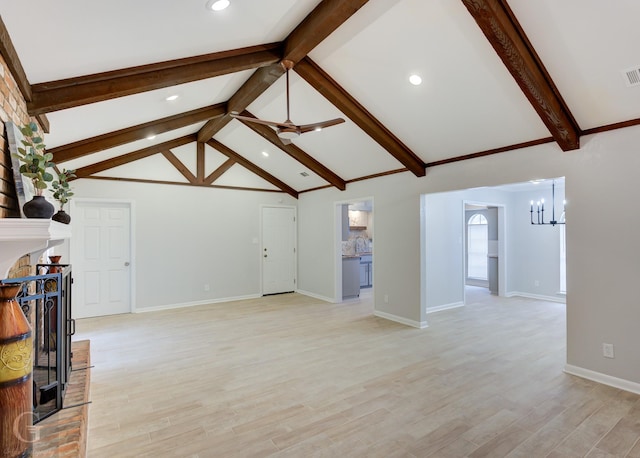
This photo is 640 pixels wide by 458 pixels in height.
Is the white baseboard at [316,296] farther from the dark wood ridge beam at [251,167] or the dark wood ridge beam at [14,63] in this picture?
the dark wood ridge beam at [14,63]

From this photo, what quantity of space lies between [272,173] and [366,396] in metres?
5.50

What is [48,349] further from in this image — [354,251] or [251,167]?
[354,251]

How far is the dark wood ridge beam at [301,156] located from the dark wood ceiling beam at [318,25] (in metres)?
2.11

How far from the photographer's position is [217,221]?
7.02 m

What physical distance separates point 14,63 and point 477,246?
9.43 meters

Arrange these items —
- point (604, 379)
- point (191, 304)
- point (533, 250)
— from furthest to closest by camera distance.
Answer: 1. point (533, 250)
2. point (191, 304)
3. point (604, 379)

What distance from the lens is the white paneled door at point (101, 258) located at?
5727 mm

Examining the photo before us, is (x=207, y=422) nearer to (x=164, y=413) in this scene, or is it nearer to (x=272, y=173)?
(x=164, y=413)

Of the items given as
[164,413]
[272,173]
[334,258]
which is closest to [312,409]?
[164,413]

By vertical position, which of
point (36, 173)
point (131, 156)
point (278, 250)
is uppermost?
point (131, 156)

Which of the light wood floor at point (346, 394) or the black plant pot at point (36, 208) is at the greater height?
the black plant pot at point (36, 208)

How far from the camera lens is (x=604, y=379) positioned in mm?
3250

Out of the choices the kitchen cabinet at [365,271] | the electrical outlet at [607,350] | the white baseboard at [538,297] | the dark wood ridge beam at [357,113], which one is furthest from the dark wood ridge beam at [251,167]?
the electrical outlet at [607,350]

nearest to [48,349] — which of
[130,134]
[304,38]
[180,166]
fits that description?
[304,38]
